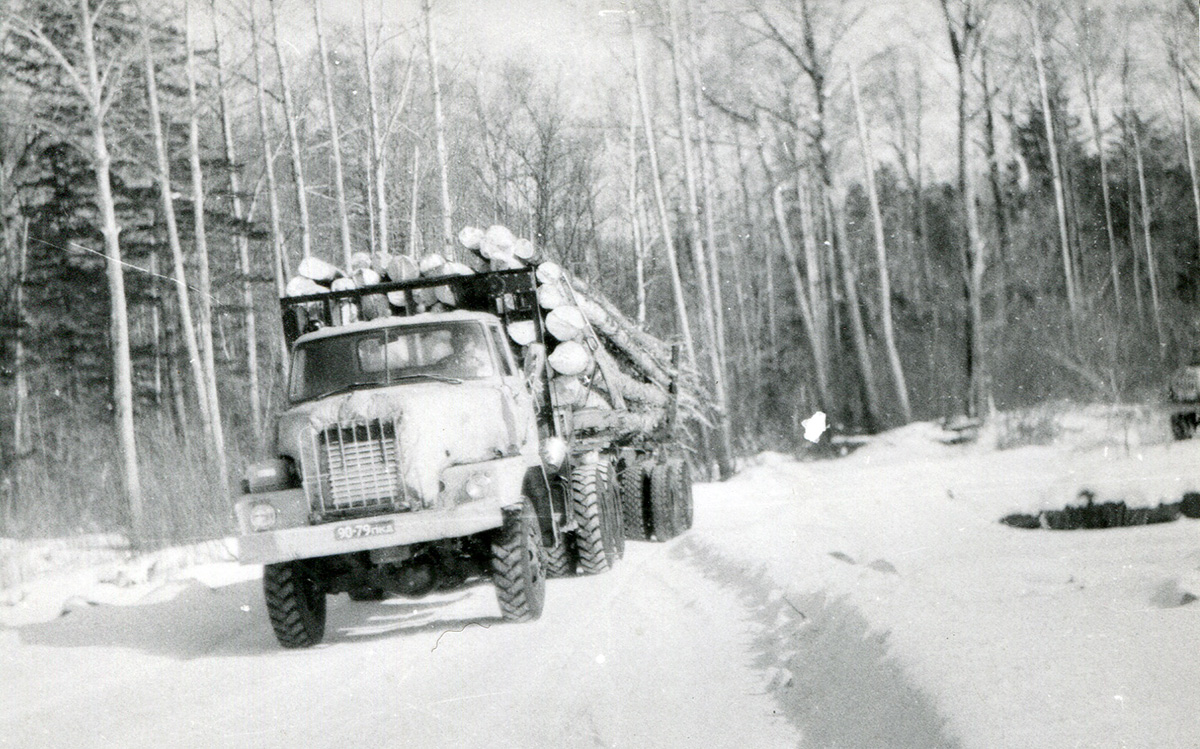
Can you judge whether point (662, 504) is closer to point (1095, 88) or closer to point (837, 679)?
point (837, 679)

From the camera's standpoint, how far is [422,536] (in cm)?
744

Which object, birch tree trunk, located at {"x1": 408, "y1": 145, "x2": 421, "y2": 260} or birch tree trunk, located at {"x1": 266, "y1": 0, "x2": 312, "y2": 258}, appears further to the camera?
birch tree trunk, located at {"x1": 408, "y1": 145, "x2": 421, "y2": 260}

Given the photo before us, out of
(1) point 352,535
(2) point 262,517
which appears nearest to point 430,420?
(1) point 352,535

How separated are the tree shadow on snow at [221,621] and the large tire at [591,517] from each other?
38.7 inches

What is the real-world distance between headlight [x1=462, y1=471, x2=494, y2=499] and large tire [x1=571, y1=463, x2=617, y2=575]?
7.64ft

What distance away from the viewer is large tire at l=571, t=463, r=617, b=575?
32.5 feet

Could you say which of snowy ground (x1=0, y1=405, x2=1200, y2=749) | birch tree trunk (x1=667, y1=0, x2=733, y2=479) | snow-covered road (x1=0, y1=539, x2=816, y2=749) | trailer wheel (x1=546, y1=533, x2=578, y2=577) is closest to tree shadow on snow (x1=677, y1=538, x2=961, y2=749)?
snowy ground (x1=0, y1=405, x2=1200, y2=749)

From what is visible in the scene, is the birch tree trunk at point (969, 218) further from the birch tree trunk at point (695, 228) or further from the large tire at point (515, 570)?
the large tire at point (515, 570)

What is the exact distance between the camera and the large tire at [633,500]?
509 inches

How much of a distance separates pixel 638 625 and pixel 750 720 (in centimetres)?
260

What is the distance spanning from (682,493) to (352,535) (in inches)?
275

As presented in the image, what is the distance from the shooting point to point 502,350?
9.24 metres

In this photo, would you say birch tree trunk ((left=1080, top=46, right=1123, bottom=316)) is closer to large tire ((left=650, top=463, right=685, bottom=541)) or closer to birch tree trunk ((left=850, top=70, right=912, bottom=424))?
birch tree trunk ((left=850, top=70, right=912, bottom=424))

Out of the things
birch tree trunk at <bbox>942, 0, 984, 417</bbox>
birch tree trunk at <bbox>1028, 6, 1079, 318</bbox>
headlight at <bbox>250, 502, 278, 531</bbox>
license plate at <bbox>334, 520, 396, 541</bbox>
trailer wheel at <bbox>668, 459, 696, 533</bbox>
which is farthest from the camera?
birch tree trunk at <bbox>1028, 6, 1079, 318</bbox>
